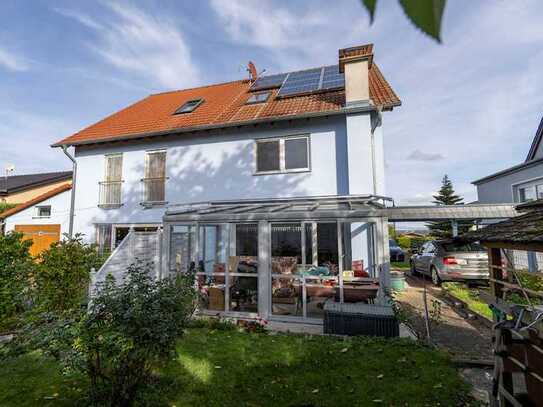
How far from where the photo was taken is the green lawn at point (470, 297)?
8626 mm

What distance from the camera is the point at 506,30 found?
1417mm

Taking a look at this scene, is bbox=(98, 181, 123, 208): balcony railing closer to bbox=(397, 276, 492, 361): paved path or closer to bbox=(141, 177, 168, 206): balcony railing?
bbox=(141, 177, 168, 206): balcony railing

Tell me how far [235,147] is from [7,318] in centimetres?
824

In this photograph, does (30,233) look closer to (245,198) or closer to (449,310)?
(245,198)

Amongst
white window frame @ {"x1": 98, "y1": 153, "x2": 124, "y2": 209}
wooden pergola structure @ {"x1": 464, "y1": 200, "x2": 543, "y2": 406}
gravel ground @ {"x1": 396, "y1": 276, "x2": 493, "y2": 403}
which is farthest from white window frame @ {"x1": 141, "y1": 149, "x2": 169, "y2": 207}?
wooden pergola structure @ {"x1": 464, "y1": 200, "x2": 543, "y2": 406}

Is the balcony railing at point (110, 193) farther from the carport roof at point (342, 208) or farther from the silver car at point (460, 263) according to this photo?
the silver car at point (460, 263)

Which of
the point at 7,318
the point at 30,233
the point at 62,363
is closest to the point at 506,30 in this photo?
the point at 62,363

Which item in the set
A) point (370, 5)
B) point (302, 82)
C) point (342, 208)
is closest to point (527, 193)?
point (342, 208)

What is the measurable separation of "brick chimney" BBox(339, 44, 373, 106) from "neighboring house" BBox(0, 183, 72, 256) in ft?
43.1

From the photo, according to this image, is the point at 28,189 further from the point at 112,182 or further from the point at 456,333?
the point at 456,333

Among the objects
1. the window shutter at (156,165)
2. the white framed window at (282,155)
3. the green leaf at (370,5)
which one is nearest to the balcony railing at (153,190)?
the window shutter at (156,165)

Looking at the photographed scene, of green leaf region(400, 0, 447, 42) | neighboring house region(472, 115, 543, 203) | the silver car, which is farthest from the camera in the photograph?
neighboring house region(472, 115, 543, 203)

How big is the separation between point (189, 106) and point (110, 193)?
17.9ft

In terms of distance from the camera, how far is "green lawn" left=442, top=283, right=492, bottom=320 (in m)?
8.63
